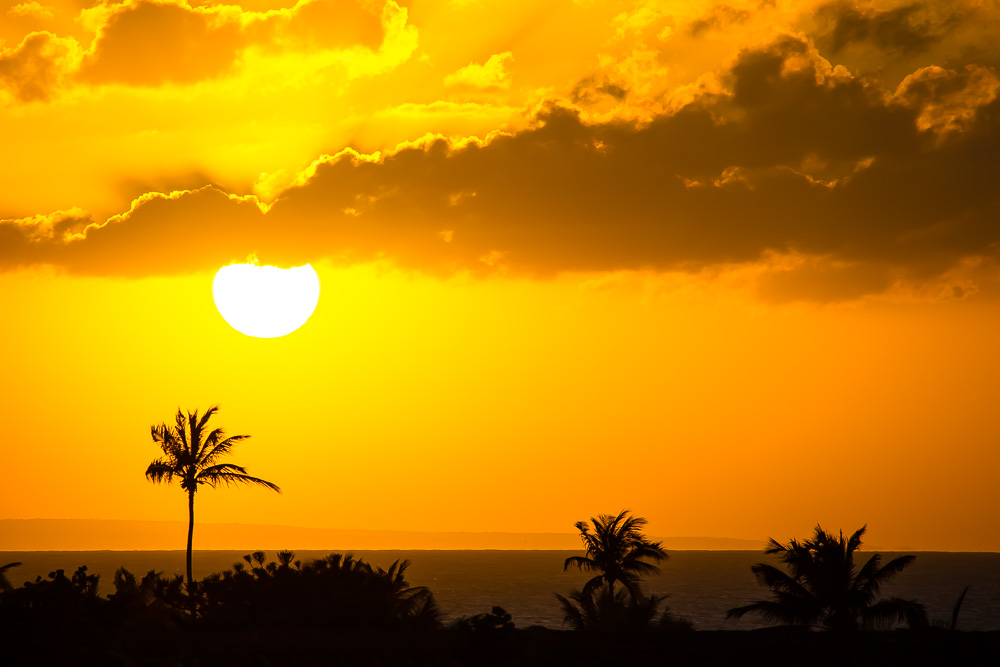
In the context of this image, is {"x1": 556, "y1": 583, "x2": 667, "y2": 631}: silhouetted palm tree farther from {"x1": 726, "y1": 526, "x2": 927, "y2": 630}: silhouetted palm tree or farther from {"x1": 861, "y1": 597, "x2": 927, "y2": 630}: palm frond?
{"x1": 861, "y1": 597, "x2": 927, "y2": 630}: palm frond

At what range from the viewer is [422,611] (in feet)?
155

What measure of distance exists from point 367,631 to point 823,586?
934 inches

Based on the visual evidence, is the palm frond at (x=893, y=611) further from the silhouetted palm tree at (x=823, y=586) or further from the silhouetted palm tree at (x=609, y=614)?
the silhouetted palm tree at (x=609, y=614)

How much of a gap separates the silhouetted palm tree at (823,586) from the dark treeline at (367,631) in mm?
64

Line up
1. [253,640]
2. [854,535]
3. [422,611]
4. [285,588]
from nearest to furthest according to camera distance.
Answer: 1. [253,640]
2. [285,588]
3. [422,611]
4. [854,535]

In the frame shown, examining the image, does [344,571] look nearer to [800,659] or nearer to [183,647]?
[183,647]

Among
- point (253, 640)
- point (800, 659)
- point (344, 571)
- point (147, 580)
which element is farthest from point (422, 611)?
point (800, 659)

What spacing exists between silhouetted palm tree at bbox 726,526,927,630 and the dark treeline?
64 mm

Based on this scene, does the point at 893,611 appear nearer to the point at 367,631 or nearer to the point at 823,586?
the point at 823,586

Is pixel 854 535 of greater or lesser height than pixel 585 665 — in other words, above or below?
above

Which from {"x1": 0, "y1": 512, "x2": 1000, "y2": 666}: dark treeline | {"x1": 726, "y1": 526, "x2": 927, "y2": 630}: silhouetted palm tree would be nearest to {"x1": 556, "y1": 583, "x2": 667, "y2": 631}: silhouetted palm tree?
{"x1": 0, "y1": 512, "x2": 1000, "y2": 666}: dark treeline

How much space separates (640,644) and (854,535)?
935 inches

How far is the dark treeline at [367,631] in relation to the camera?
3078 centimetres

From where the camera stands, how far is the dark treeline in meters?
30.8
